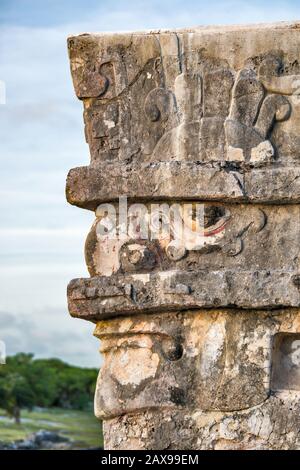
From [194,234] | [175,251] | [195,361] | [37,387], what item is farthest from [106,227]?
[37,387]

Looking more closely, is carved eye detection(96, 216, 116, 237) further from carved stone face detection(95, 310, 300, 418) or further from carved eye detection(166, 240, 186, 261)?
carved stone face detection(95, 310, 300, 418)

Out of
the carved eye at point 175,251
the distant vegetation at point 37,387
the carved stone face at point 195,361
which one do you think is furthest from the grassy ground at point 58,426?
the carved eye at point 175,251

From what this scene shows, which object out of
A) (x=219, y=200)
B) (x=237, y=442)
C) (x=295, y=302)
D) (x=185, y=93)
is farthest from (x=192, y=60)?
(x=237, y=442)

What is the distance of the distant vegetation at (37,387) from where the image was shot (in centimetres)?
2432

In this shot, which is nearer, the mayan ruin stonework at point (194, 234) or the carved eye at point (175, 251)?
the mayan ruin stonework at point (194, 234)

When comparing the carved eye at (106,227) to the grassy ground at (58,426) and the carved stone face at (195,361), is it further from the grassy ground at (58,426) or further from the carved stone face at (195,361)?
the grassy ground at (58,426)

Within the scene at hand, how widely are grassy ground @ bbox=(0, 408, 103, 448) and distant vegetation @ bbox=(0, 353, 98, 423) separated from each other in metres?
0.22

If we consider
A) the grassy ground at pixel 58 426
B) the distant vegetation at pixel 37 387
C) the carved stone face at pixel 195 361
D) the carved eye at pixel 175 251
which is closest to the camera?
the carved stone face at pixel 195 361

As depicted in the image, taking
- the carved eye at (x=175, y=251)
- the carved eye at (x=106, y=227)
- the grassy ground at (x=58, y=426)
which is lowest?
the grassy ground at (x=58, y=426)

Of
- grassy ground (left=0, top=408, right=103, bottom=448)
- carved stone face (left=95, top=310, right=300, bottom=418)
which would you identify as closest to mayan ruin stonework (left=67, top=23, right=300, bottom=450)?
carved stone face (left=95, top=310, right=300, bottom=418)

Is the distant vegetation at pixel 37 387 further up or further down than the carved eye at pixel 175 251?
further down

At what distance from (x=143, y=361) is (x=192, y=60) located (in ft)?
7.29

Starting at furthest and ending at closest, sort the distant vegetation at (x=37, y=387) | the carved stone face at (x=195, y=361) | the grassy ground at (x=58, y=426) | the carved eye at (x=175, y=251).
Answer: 1. the distant vegetation at (x=37, y=387)
2. the grassy ground at (x=58, y=426)
3. the carved eye at (x=175, y=251)
4. the carved stone face at (x=195, y=361)

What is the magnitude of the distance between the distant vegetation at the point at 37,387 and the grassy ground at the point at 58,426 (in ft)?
0.73
